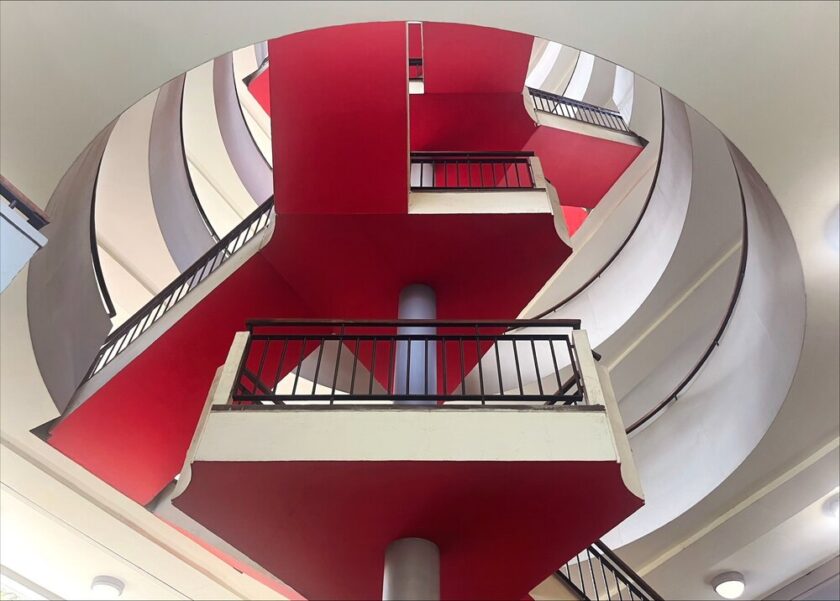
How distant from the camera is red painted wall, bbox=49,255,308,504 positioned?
17.8 ft

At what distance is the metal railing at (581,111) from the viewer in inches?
400

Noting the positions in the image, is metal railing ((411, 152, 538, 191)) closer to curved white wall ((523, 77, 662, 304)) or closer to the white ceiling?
curved white wall ((523, 77, 662, 304))

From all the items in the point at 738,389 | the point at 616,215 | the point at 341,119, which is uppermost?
the point at 616,215

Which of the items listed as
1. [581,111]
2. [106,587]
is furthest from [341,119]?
[581,111]

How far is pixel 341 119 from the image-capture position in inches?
206

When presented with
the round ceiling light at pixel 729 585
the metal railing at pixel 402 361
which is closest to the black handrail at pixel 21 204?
the metal railing at pixel 402 361

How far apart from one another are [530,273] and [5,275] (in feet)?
15.2

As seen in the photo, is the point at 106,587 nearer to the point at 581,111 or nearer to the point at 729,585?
the point at 729,585

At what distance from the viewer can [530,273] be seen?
6.24 metres

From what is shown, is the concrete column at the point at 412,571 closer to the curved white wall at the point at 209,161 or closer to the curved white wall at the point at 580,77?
the curved white wall at the point at 209,161

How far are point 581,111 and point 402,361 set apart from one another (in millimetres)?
7588

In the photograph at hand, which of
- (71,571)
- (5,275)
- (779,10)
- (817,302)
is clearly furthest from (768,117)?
(71,571)

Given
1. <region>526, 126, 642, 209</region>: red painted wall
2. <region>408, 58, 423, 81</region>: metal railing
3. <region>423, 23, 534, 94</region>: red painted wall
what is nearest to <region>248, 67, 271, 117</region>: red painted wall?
<region>408, 58, 423, 81</region>: metal railing

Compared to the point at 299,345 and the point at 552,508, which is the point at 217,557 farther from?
the point at 552,508
